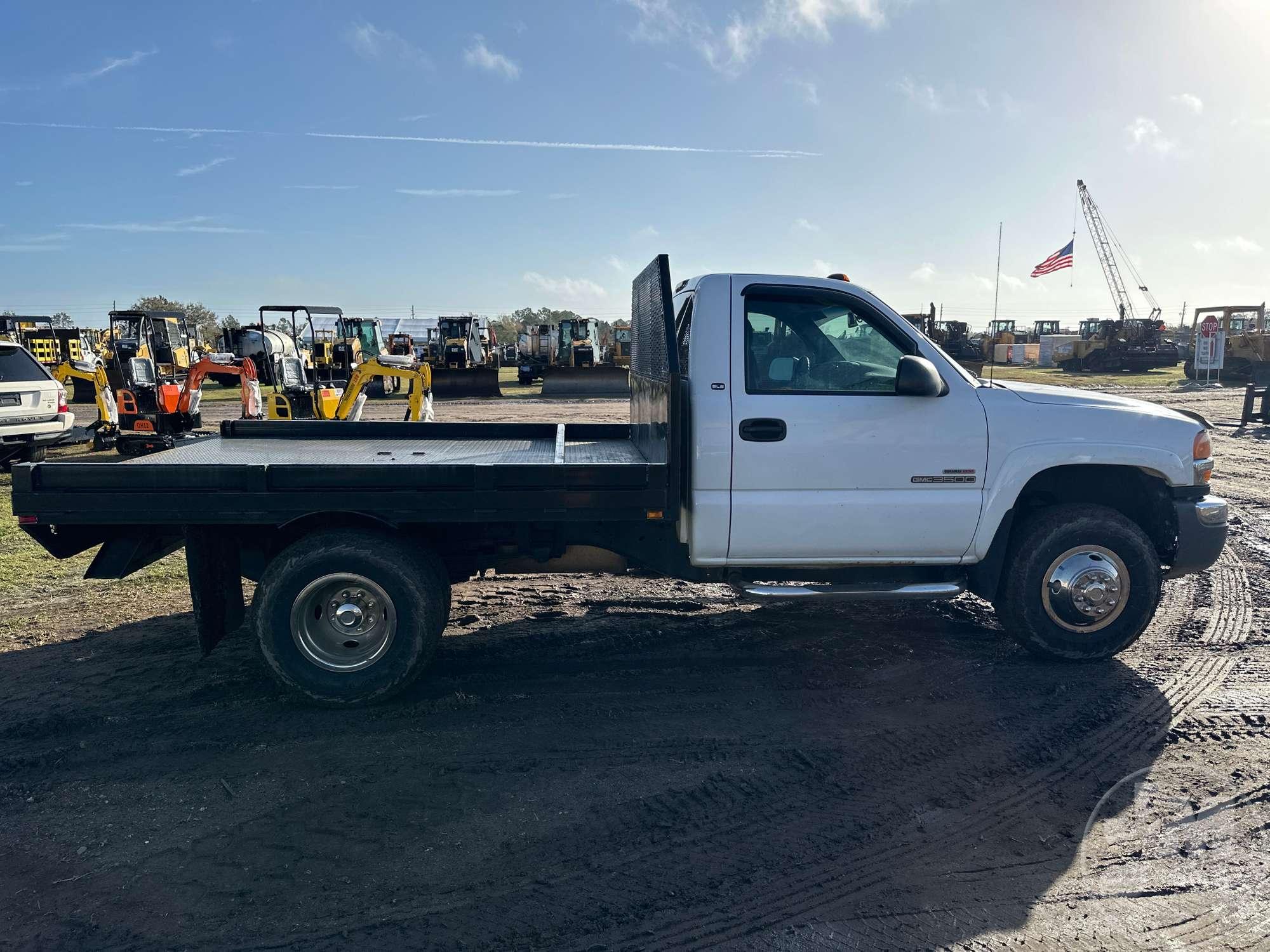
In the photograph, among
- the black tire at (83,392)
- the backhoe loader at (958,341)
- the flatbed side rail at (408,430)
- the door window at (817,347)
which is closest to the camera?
the door window at (817,347)

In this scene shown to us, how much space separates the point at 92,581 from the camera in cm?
685

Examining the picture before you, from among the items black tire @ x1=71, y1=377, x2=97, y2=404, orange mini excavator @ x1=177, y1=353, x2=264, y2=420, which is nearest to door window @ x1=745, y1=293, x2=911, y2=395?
orange mini excavator @ x1=177, y1=353, x2=264, y2=420

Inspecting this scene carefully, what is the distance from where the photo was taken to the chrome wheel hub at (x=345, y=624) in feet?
14.6

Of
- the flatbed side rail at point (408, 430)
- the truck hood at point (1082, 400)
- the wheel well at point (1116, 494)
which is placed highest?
the truck hood at point (1082, 400)

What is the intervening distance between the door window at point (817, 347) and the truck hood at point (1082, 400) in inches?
32.3

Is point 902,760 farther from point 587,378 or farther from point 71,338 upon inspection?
point 71,338

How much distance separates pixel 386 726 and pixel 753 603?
297 centimetres

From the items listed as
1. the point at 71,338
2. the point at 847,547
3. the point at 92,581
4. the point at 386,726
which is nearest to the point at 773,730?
the point at 847,547

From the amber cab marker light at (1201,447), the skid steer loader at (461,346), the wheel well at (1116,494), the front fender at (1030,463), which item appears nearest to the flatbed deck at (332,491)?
the front fender at (1030,463)

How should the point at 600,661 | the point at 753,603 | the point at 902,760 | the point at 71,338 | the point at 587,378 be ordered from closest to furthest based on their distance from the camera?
1. the point at 902,760
2. the point at 600,661
3. the point at 753,603
4. the point at 71,338
5. the point at 587,378

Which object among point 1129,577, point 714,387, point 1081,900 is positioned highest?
point 714,387

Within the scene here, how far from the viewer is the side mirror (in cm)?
446

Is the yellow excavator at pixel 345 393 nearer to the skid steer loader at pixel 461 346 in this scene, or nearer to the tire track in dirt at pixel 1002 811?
the tire track in dirt at pixel 1002 811

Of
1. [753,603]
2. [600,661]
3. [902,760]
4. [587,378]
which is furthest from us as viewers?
[587,378]
